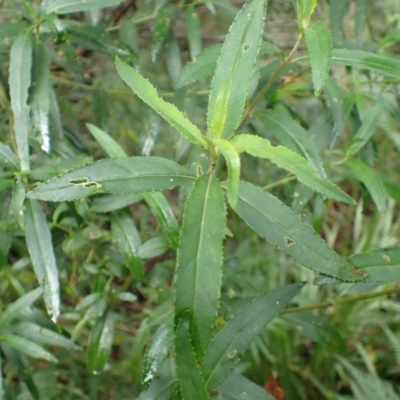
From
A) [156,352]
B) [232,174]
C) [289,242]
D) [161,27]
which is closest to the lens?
[232,174]

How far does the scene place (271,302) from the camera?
0.83 metres

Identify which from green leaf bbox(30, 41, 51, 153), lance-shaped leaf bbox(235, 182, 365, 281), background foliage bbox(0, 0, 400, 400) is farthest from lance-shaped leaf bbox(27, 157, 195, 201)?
green leaf bbox(30, 41, 51, 153)

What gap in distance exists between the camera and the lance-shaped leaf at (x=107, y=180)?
58 centimetres

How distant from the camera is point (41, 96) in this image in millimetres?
915

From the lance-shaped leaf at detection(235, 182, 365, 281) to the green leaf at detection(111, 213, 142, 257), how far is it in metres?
0.40

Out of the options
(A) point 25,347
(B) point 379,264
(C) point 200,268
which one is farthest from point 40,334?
(B) point 379,264

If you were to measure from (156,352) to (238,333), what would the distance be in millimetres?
178

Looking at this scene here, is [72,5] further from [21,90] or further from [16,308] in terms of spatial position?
[16,308]

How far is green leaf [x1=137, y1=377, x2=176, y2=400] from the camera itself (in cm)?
87

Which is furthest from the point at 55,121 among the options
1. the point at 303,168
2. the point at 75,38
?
the point at 303,168

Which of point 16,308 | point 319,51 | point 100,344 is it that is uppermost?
point 319,51

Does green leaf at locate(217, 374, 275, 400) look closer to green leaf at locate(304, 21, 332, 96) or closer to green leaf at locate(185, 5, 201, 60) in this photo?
green leaf at locate(304, 21, 332, 96)

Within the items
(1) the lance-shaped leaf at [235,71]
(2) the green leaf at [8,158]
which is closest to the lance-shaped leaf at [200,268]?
(1) the lance-shaped leaf at [235,71]

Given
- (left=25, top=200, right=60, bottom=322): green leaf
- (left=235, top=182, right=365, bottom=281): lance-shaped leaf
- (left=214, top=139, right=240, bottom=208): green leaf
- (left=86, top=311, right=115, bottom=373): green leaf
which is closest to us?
(left=214, top=139, right=240, bottom=208): green leaf
